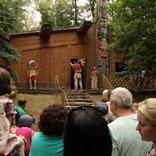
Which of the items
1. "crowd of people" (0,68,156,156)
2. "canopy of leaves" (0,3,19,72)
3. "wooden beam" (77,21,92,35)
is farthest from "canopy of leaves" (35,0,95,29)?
"crowd of people" (0,68,156,156)

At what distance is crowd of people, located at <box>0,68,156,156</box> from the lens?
8.63 feet

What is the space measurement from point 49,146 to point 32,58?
76.6 ft

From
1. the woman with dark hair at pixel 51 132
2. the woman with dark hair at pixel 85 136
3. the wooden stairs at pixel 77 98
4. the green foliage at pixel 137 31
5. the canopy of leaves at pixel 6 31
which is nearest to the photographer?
the woman with dark hair at pixel 85 136

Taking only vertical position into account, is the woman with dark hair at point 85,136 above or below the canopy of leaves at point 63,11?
below

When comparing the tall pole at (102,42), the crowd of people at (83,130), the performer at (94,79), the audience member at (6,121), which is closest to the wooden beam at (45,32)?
the tall pole at (102,42)

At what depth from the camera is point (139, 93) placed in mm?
25281

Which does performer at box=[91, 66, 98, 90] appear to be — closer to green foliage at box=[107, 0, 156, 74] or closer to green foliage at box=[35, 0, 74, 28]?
green foliage at box=[107, 0, 156, 74]

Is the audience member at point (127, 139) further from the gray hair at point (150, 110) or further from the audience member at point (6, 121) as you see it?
the audience member at point (6, 121)

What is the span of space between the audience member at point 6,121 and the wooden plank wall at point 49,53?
23.2 meters

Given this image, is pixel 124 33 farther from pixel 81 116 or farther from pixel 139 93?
pixel 81 116

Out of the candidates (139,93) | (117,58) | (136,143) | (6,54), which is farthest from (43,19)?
(136,143)

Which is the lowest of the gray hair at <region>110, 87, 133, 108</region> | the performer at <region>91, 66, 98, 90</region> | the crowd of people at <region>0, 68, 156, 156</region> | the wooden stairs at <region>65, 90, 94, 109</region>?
the wooden stairs at <region>65, 90, 94, 109</region>

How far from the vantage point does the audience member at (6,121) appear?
335cm

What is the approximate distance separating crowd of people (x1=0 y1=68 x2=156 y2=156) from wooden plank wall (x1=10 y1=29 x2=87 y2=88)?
21.2 meters
